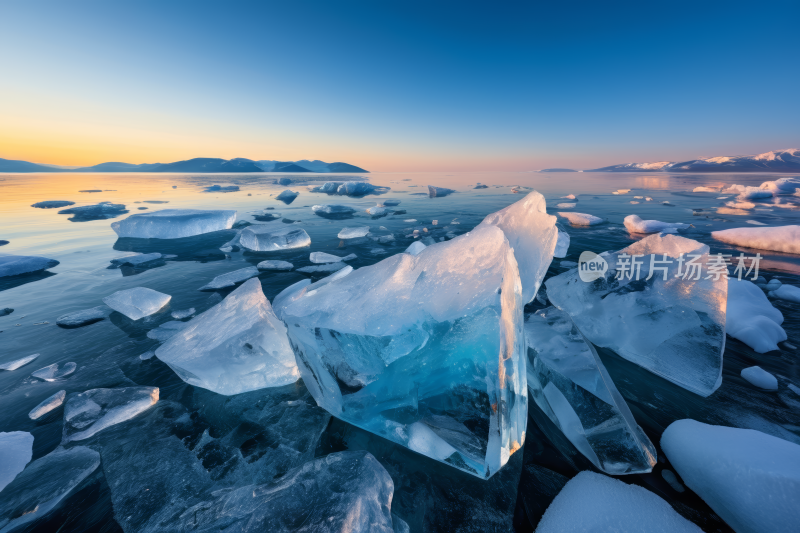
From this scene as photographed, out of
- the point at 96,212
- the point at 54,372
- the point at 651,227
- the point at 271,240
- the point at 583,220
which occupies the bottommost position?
the point at 54,372

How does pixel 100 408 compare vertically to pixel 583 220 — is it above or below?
below

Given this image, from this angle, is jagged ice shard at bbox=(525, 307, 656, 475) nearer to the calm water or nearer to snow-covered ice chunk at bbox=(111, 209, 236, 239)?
the calm water

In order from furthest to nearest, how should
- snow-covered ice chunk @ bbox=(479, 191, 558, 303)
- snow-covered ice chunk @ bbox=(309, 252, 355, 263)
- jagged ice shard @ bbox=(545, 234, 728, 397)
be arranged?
snow-covered ice chunk @ bbox=(309, 252, 355, 263), snow-covered ice chunk @ bbox=(479, 191, 558, 303), jagged ice shard @ bbox=(545, 234, 728, 397)

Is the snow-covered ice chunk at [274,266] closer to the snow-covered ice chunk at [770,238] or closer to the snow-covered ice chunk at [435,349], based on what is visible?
the snow-covered ice chunk at [435,349]

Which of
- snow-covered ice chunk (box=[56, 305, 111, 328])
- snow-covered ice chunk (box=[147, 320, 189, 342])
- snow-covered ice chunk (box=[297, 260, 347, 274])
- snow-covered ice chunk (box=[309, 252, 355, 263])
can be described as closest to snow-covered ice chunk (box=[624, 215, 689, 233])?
snow-covered ice chunk (box=[309, 252, 355, 263])

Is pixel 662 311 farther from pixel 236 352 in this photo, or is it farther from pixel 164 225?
pixel 164 225

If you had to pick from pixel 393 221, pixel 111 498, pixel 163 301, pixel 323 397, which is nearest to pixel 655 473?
pixel 323 397

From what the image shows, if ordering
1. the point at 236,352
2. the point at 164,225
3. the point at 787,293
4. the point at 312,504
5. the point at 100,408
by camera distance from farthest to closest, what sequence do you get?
the point at 164,225, the point at 787,293, the point at 236,352, the point at 100,408, the point at 312,504

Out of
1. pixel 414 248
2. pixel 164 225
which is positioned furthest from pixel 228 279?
pixel 164 225
